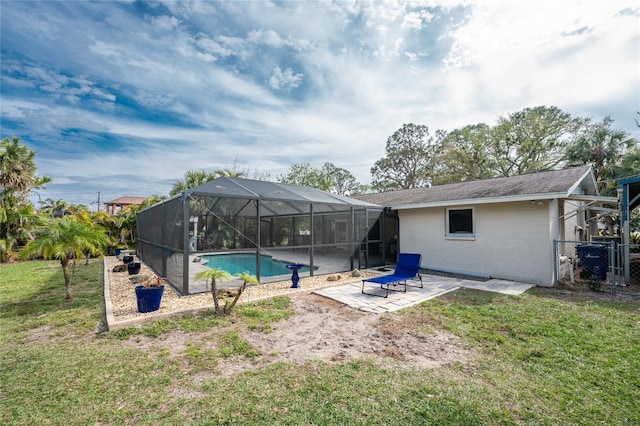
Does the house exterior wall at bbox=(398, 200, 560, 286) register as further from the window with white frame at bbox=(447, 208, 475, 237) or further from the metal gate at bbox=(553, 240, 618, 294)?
the metal gate at bbox=(553, 240, 618, 294)

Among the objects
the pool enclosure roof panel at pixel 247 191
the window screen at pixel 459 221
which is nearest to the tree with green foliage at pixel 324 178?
the pool enclosure roof panel at pixel 247 191

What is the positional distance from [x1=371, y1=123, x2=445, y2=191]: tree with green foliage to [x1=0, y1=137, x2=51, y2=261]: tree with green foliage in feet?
84.5

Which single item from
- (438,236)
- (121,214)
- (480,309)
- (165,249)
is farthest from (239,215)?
(121,214)

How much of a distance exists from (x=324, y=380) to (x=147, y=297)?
3.78 metres

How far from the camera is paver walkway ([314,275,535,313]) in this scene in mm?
5576

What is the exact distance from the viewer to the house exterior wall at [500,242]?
7250 mm

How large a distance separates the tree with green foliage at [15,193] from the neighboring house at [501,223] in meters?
16.5

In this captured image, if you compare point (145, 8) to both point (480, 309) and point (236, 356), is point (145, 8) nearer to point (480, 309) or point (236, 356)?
point (236, 356)

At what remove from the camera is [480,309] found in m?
5.17

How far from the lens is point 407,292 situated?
6555mm

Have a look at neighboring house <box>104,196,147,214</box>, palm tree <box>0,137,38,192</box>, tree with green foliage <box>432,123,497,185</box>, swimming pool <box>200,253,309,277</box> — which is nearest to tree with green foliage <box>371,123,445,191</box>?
tree with green foliage <box>432,123,497,185</box>

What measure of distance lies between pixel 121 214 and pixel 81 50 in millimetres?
10876

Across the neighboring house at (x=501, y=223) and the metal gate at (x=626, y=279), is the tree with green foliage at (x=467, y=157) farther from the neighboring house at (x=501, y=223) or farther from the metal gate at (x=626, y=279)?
the metal gate at (x=626, y=279)

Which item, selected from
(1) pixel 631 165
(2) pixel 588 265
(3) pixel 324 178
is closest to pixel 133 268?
(2) pixel 588 265
